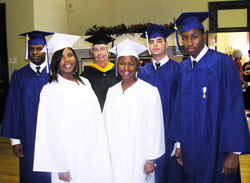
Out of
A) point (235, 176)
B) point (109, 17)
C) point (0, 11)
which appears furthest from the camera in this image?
point (109, 17)

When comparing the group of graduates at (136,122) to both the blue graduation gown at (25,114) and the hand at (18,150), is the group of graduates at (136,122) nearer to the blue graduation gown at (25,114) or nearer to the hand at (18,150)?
the blue graduation gown at (25,114)

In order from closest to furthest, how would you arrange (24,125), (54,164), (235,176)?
(54,164) → (235,176) → (24,125)

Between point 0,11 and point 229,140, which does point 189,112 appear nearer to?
point 229,140

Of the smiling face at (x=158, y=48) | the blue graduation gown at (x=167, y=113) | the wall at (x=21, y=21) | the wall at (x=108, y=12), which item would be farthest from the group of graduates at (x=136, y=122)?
the wall at (x=108, y=12)

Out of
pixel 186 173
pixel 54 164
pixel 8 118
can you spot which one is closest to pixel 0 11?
pixel 8 118

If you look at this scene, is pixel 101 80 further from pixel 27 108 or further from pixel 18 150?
pixel 18 150

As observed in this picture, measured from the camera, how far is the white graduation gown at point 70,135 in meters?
2.01

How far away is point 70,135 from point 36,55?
3.41 ft

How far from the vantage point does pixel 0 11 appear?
21.3 feet

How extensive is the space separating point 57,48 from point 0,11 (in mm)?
5295

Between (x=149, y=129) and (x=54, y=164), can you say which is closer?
(x=54, y=164)

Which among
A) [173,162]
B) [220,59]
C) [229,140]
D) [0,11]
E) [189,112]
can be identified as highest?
[0,11]

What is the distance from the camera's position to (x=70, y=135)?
80.4 inches

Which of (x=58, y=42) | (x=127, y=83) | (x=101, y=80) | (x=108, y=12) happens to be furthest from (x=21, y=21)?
(x=127, y=83)
